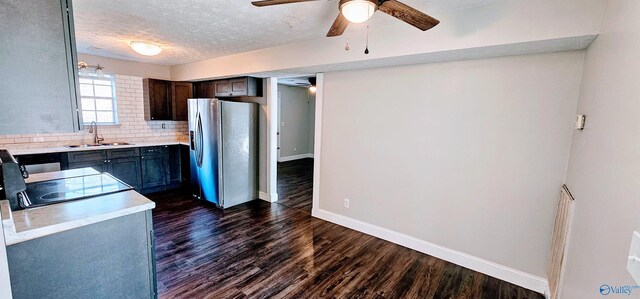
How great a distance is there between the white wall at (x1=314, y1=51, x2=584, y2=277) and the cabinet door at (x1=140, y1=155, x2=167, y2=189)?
123 inches

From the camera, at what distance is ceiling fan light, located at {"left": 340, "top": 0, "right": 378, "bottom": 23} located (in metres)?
1.53

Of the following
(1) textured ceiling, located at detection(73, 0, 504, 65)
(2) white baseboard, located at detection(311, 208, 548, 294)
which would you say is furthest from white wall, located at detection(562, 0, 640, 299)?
(1) textured ceiling, located at detection(73, 0, 504, 65)

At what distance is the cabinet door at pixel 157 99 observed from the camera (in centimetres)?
479

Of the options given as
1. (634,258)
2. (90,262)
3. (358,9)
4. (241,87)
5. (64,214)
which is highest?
(358,9)

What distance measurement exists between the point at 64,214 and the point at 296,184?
13.6 feet

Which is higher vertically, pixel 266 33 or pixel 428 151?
pixel 266 33

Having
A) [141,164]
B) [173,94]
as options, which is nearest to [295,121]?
[173,94]

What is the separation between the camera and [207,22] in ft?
8.36

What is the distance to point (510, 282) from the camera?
8.05 ft

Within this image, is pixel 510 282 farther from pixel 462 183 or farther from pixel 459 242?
pixel 462 183

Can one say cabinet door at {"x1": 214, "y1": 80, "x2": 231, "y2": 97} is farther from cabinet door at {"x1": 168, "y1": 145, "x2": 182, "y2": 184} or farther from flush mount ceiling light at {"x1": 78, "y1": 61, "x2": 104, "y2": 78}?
flush mount ceiling light at {"x1": 78, "y1": 61, "x2": 104, "y2": 78}

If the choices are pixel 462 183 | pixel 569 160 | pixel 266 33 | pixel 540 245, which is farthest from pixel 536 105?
pixel 266 33

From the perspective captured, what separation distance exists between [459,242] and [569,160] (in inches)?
46.8

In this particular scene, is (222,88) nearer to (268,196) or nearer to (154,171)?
(154,171)
